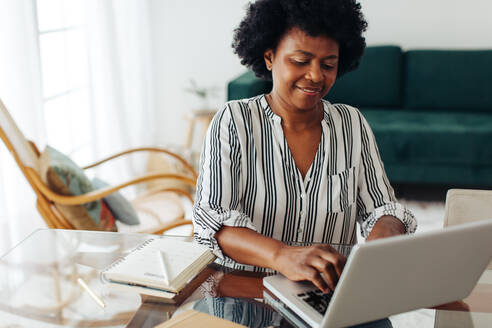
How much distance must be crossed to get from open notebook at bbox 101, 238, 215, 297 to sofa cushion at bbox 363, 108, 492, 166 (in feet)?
7.50

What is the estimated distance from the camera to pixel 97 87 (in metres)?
3.24

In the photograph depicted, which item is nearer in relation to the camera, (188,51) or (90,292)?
(90,292)

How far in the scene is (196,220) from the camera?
4.57ft

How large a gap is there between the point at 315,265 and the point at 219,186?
0.39 meters

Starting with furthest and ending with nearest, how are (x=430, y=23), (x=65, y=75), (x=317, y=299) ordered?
1. (x=430, y=23)
2. (x=65, y=75)
3. (x=317, y=299)

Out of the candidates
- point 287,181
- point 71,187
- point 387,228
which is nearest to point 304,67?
point 287,181

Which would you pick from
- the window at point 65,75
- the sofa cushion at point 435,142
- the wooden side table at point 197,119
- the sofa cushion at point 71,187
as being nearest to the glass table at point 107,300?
the sofa cushion at point 71,187

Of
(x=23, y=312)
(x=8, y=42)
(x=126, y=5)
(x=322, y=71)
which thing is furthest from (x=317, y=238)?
(x=126, y=5)

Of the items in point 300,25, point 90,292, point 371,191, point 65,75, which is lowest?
point 90,292

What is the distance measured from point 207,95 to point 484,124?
1846 millimetres

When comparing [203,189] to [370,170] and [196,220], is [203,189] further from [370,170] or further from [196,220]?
[370,170]

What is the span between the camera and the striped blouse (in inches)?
56.9

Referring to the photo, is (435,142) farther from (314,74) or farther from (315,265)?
(315,265)

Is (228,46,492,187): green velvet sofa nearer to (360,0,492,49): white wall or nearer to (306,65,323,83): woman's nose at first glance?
(360,0,492,49): white wall
